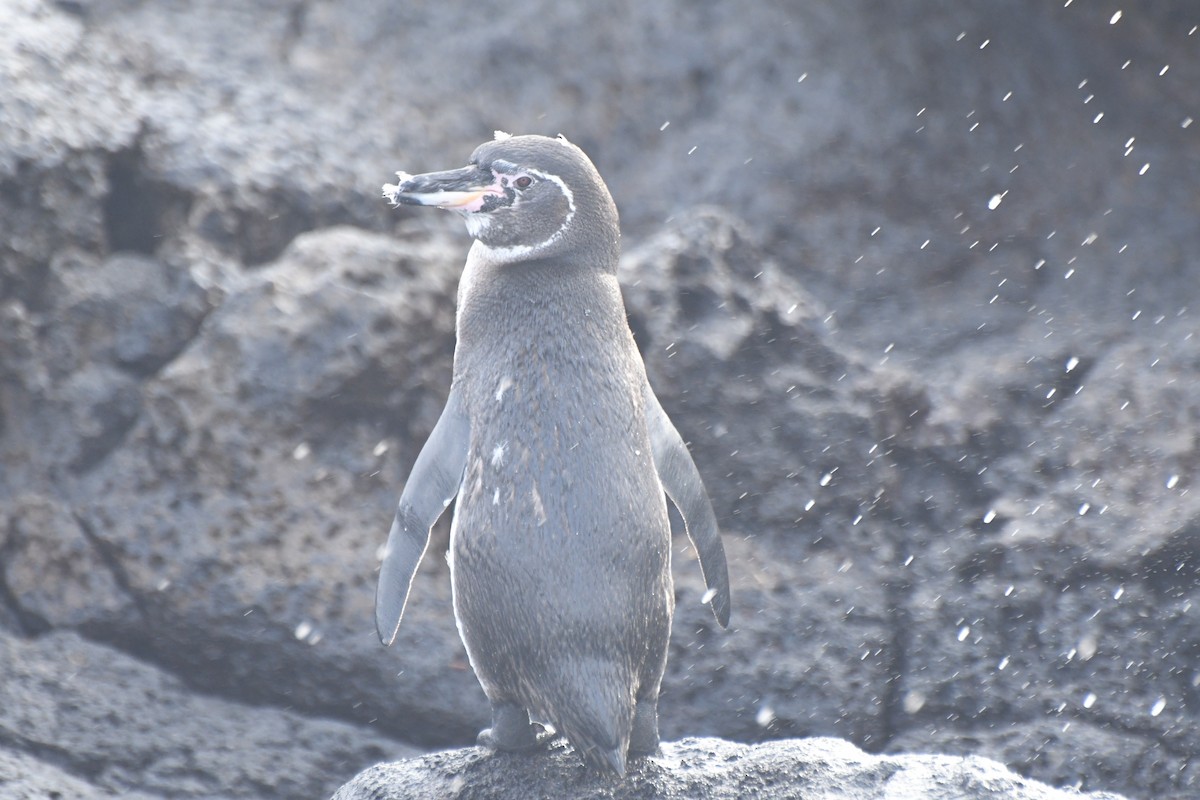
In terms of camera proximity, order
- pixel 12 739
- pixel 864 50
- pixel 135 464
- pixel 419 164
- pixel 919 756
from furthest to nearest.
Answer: pixel 864 50 → pixel 419 164 → pixel 135 464 → pixel 12 739 → pixel 919 756

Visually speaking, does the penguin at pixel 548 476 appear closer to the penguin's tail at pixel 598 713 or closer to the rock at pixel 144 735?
the penguin's tail at pixel 598 713

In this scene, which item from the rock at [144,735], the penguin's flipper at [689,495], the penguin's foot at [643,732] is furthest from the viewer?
the rock at [144,735]

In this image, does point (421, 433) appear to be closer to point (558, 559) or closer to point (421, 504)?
point (421, 504)

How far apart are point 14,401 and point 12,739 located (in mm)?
1125

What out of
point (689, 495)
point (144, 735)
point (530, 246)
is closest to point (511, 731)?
point (689, 495)

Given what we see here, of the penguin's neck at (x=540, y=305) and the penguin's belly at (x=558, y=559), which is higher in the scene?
the penguin's neck at (x=540, y=305)

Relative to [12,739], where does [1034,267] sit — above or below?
above

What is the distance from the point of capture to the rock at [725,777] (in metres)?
2.83

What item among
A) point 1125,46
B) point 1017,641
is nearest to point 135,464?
point 1017,641

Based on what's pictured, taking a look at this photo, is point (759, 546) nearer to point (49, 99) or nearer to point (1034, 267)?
point (1034, 267)

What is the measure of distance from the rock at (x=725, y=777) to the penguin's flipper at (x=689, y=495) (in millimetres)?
522

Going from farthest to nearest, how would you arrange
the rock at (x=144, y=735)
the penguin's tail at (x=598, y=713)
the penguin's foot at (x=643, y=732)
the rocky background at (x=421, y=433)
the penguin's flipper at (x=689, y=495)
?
1. the rocky background at (x=421, y=433)
2. the rock at (x=144, y=735)
3. the penguin's flipper at (x=689, y=495)
4. the penguin's foot at (x=643, y=732)
5. the penguin's tail at (x=598, y=713)

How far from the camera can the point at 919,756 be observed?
3.00 metres

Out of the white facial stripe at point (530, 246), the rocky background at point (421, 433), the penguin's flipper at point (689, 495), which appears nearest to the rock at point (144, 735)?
the rocky background at point (421, 433)
